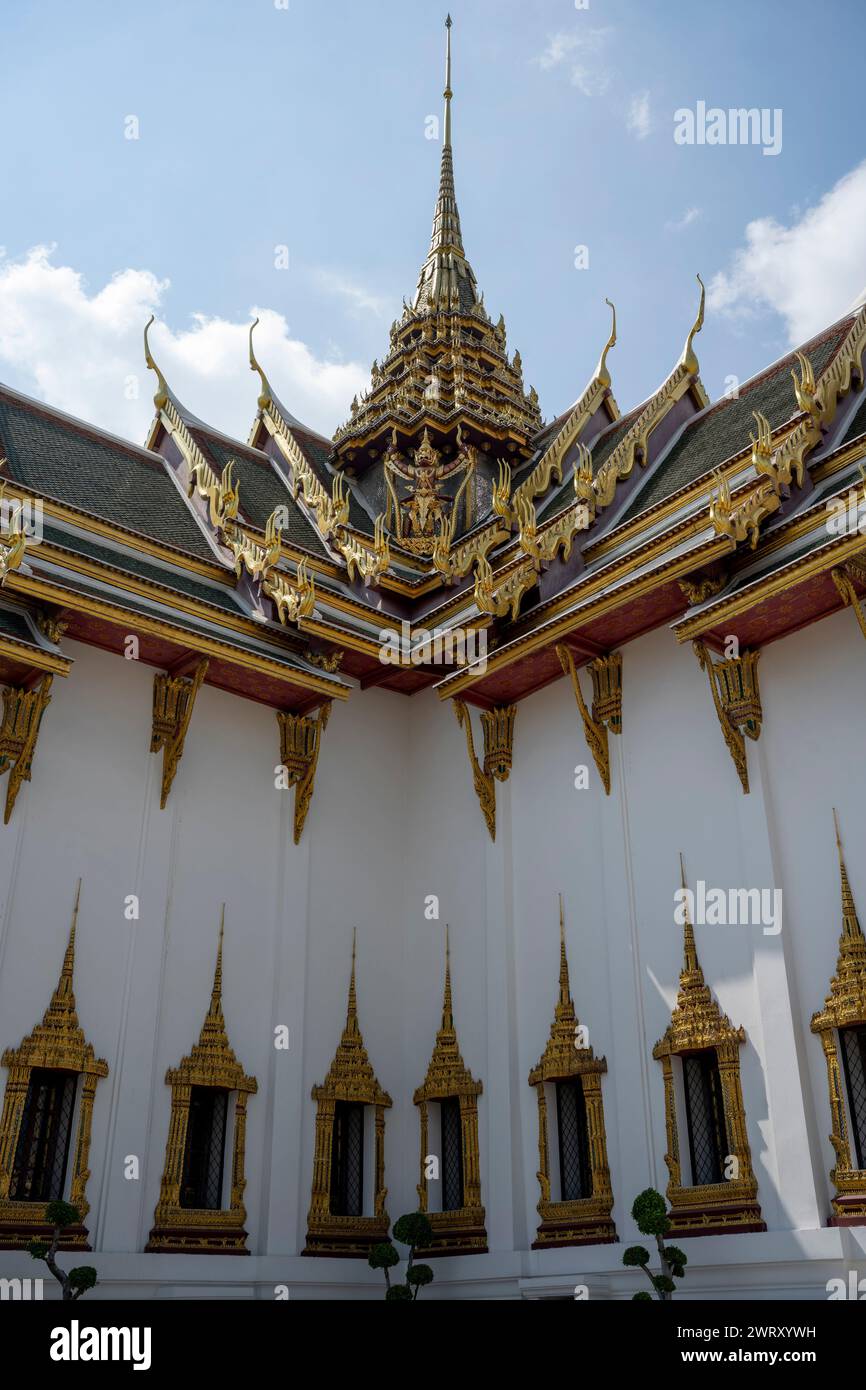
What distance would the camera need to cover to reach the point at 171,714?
10.1 meters

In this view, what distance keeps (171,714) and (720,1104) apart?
5.09 metres

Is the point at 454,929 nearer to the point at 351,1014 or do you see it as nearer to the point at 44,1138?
the point at 351,1014

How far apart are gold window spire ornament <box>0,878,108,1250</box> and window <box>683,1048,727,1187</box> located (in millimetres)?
4102

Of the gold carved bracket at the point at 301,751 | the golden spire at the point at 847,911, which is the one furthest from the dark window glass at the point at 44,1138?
the golden spire at the point at 847,911

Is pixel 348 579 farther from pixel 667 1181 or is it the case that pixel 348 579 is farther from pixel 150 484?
pixel 667 1181

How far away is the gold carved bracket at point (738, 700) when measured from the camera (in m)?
8.91

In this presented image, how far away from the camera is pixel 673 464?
12.1 metres

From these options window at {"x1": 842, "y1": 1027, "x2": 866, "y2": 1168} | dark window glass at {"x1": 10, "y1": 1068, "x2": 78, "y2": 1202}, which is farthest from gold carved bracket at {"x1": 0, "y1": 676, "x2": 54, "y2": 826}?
window at {"x1": 842, "y1": 1027, "x2": 866, "y2": 1168}

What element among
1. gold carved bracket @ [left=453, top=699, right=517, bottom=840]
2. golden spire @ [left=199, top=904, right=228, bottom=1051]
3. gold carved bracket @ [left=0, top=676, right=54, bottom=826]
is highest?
gold carved bracket @ [left=453, top=699, right=517, bottom=840]

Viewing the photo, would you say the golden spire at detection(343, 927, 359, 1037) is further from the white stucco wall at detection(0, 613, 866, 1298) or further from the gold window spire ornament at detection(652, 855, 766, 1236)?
the gold window spire ornament at detection(652, 855, 766, 1236)

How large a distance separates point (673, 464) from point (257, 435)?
562 centimetres

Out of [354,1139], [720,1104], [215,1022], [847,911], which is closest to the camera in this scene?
[847,911]

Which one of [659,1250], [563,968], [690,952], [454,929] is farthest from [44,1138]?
[690,952]

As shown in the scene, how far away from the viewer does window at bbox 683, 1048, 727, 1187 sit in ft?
27.5
